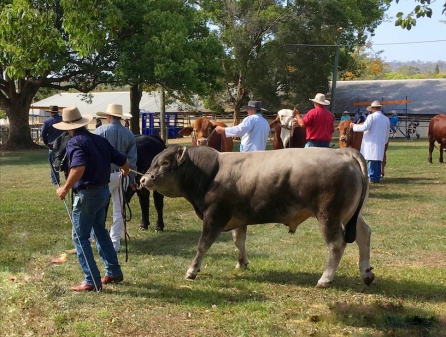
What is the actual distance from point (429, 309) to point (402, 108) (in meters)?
46.9

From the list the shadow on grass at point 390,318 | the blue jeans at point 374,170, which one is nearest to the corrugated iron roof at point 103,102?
the blue jeans at point 374,170

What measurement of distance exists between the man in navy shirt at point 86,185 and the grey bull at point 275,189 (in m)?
0.81

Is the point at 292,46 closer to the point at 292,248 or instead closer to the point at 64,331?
the point at 292,248

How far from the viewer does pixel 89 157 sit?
6391mm

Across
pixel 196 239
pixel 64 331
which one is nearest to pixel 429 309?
pixel 64 331

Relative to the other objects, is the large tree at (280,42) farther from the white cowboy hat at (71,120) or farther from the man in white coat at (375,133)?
the white cowboy hat at (71,120)

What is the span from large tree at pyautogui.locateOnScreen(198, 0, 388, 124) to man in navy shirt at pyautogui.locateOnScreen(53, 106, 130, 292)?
1483 inches

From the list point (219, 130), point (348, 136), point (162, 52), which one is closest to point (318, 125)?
point (219, 130)

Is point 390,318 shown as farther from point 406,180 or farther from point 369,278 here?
point 406,180

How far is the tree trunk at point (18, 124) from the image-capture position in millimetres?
33719

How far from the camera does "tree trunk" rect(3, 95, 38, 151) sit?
33.7 m

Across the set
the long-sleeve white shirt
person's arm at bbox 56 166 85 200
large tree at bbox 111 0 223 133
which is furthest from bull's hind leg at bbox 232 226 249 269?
large tree at bbox 111 0 223 133

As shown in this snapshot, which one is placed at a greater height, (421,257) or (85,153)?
(85,153)

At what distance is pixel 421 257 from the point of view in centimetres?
827
